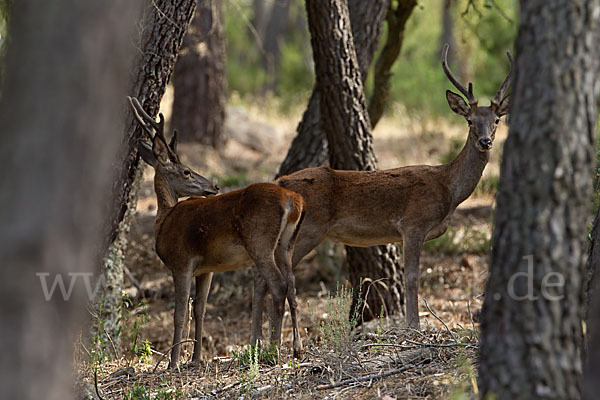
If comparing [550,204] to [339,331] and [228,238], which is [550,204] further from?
[228,238]

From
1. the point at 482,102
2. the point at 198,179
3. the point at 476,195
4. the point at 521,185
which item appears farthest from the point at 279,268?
the point at 482,102

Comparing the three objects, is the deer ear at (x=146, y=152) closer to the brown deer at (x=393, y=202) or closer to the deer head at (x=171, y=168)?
the deer head at (x=171, y=168)

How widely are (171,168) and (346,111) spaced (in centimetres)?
201

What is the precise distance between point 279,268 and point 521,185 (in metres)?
3.36

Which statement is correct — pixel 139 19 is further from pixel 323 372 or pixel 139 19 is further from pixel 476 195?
pixel 476 195

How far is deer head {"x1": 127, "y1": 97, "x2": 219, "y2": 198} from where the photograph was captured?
23.3 feet

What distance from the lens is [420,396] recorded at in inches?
189

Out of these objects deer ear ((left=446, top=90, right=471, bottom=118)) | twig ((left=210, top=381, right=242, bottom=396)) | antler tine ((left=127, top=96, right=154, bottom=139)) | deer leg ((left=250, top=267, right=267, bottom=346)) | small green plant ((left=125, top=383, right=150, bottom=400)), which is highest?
deer ear ((left=446, top=90, right=471, bottom=118))

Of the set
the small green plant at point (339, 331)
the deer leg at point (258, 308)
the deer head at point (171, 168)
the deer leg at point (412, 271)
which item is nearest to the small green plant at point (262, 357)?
the small green plant at point (339, 331)

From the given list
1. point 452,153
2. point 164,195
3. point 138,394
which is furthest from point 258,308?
point 452,153

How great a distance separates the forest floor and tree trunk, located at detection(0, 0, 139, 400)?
2202 mm

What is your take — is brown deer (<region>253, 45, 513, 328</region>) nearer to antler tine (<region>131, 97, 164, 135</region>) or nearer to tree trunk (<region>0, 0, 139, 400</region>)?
antler tine (<region>131, 97, 164, 135</region>)

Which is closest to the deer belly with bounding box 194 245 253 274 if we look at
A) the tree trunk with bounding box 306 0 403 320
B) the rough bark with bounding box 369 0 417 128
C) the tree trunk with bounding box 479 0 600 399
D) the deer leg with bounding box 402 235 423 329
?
the deer leg with bounding box 402 235 423 329

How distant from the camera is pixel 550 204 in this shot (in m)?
3.69
